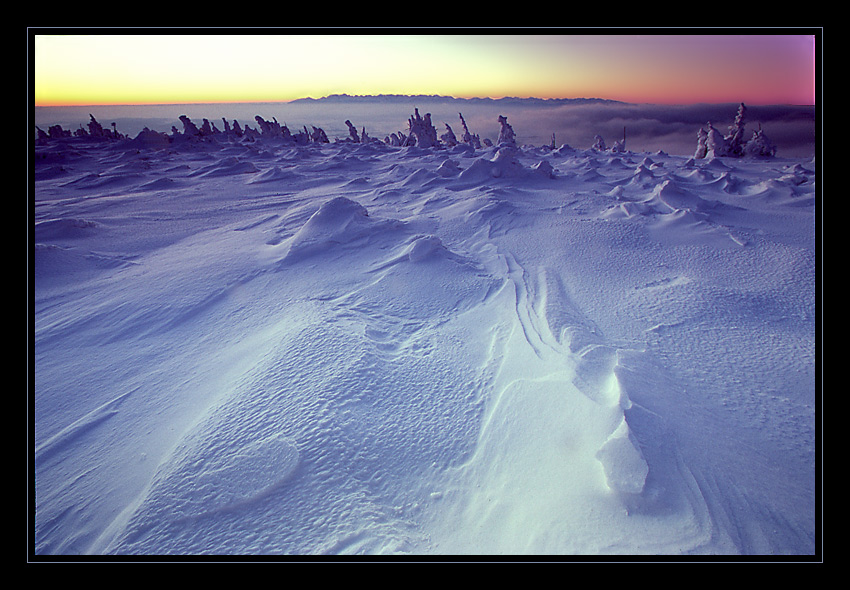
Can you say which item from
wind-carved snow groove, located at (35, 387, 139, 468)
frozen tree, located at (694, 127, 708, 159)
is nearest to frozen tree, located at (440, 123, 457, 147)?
frozen tree, located at (694, 127, 708, 159)

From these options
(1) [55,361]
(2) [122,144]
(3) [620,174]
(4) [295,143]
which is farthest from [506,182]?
(2) [122,144]

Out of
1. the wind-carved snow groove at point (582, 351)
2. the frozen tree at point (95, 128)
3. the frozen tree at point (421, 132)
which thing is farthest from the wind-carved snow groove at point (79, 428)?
the frozen tree at point (95, 128)

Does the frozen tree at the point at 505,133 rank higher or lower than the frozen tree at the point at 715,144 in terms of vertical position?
higher

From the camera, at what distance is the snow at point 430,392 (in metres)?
1.32

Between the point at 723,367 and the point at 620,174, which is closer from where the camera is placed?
the point at 723,367

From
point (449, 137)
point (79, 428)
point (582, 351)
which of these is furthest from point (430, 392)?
point (449, 137)

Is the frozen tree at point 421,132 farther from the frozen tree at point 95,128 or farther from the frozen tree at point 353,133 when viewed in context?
the frozen tree at point 95,128

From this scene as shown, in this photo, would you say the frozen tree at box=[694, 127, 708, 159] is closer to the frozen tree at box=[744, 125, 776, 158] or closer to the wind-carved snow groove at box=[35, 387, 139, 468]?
the frozen tree at box=[744, 125, 776, 158]

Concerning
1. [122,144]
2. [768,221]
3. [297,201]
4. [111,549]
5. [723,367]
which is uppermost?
[122,144]

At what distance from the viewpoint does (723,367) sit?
2090 millimetres

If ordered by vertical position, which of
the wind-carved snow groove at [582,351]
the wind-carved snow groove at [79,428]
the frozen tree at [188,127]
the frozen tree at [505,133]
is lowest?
the wind-carved snow groove at [79,428]

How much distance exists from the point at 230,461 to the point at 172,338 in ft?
4.84

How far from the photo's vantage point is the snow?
51.9 inches
